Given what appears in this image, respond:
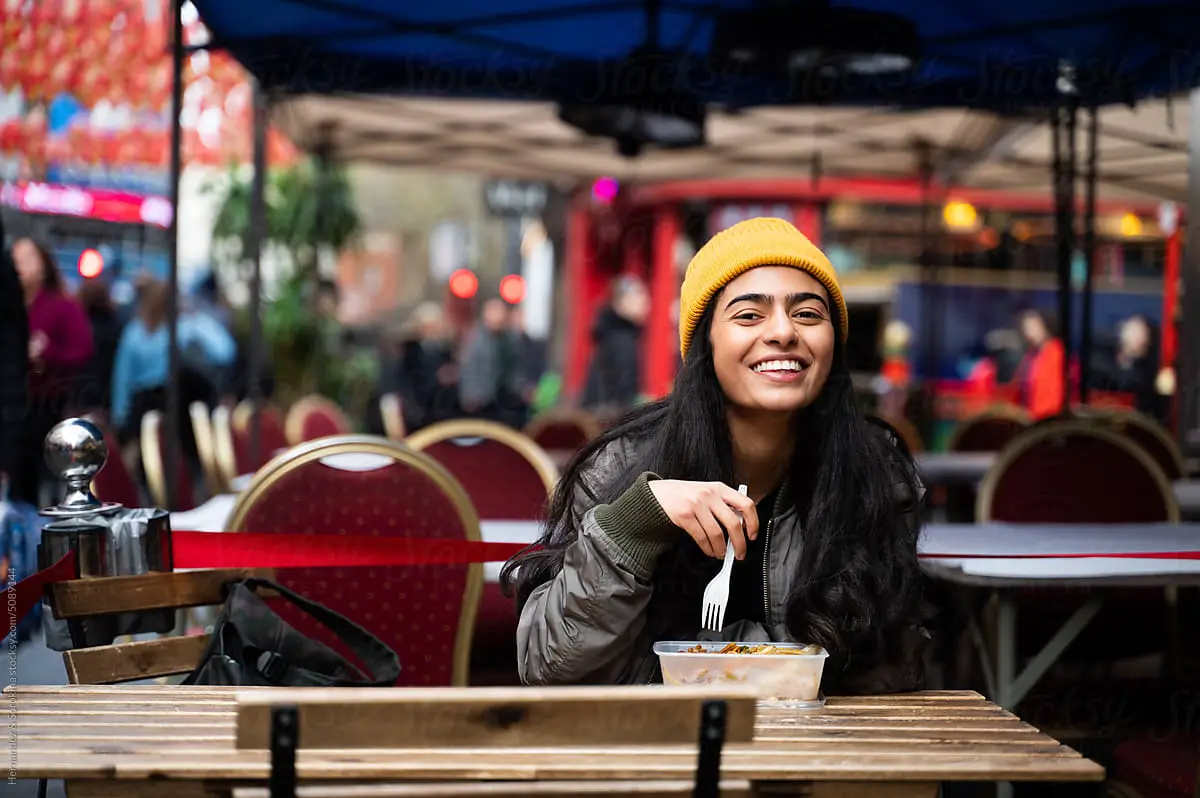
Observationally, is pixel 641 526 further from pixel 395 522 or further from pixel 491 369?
pixel 491 369

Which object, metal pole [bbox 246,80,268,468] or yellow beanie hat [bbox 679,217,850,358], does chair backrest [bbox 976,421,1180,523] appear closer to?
yellow beanie hat [bbox 679,217,850,358]

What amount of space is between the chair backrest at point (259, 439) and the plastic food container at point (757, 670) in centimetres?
450

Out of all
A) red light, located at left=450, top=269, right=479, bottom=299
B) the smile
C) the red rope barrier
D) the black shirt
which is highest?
red light, located at left=450, top=269, right=479, bottom=299

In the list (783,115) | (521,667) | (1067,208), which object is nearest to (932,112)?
(783,115)

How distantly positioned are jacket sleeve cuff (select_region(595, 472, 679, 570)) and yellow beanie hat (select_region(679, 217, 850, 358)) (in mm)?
372

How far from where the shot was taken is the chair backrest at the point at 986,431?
6.96 meters

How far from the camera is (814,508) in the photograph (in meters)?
2.03

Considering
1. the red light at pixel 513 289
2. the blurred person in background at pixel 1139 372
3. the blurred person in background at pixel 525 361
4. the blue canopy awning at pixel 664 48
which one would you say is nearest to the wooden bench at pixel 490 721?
the blue canopy awning at pixel 664 48

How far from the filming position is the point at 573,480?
7.08ft

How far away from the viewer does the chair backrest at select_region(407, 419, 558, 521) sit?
3.99 metres

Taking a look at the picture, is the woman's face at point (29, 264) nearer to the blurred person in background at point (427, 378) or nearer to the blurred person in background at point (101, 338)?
the blurred person in background at point (101, 338)

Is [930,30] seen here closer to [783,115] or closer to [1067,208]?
[1067,208]

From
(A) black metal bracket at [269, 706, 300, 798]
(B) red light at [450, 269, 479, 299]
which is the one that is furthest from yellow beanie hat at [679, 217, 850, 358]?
(B) red light at [450, 269, 479, 299]

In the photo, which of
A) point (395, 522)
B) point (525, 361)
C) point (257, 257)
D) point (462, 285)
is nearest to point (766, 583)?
point (395, 522)
